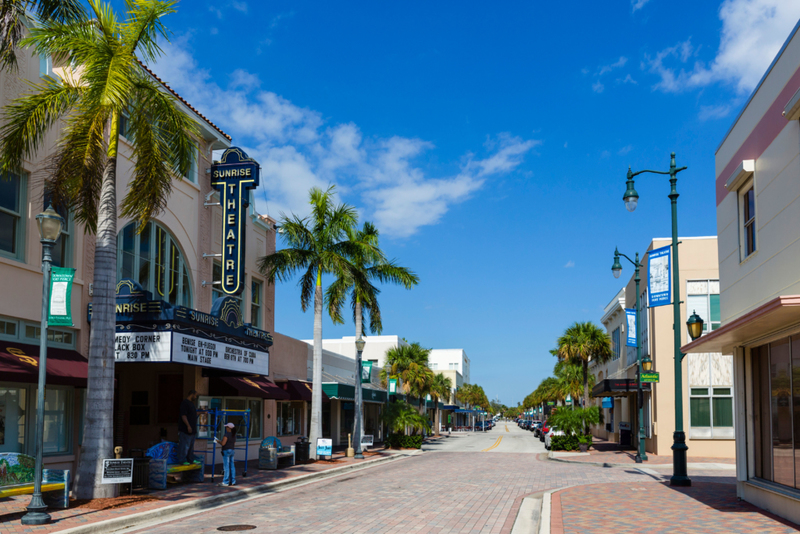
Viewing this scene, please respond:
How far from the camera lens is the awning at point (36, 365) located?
1363cm

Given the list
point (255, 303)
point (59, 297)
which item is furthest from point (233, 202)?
point (59, 297)

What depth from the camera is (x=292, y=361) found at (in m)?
31.2

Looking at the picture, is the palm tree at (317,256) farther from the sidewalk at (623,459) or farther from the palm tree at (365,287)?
the sidewalk at (623,459)

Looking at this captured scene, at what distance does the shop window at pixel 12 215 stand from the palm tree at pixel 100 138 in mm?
706

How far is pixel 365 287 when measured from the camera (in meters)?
30.3

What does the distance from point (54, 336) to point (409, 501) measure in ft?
29.2

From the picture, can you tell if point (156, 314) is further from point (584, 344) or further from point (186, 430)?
point (584, 344)

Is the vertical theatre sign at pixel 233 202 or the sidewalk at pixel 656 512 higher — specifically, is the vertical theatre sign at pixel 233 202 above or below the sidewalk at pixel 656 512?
above

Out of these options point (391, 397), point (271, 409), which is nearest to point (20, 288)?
point (271, 409)

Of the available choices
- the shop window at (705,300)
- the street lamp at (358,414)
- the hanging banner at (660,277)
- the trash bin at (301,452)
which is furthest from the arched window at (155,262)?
the shop window at (705,300)

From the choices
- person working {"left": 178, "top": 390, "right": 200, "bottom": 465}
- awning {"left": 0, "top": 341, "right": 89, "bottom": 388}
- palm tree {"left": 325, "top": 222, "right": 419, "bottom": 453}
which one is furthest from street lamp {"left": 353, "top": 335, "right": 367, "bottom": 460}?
awning {"left": 0, "top": 341, "right": 89, "bottom": 388}

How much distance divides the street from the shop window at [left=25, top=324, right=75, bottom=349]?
574cm

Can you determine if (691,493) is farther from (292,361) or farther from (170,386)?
(292,361)

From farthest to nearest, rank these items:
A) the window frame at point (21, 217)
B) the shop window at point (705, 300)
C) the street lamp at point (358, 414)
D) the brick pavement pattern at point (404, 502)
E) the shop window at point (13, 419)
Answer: the shop window at point (705, 300)
the street lamp at point (358, 414)
the window frame at point (21, 217)
the shop window at point (13, 419)
the brick pavement pattern at point (404, 502)
